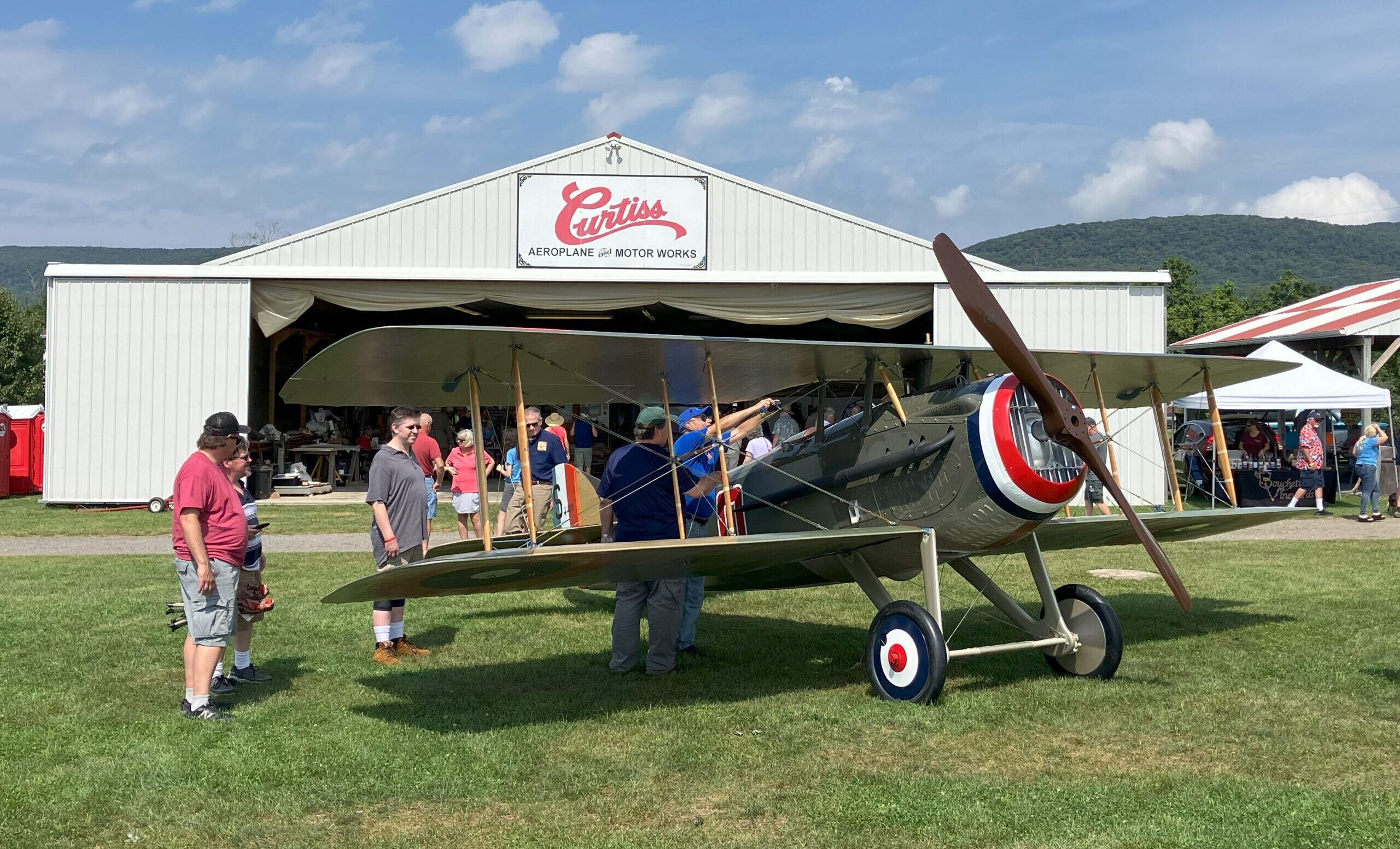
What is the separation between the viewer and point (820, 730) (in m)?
5.79

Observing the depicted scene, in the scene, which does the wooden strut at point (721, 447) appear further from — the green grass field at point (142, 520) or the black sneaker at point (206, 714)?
the green grass field at point (142, 520)

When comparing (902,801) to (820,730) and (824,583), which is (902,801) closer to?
(820,730)

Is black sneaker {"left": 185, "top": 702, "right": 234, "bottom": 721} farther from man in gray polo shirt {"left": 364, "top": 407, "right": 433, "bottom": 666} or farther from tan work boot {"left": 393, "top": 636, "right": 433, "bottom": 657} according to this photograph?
tan work boot {"left": 393, "top": 636, "right": 433, "bottom": 657}

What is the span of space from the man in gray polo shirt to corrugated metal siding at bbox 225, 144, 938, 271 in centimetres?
1280

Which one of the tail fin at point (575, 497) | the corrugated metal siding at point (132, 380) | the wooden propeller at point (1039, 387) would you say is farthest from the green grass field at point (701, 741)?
the corrugated metal siding at point (132, 380)

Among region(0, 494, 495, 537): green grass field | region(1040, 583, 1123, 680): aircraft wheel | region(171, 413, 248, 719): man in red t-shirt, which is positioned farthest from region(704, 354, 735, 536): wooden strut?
region(0, 494, 495, 537): green grass field

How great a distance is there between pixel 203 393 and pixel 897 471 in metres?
15.7

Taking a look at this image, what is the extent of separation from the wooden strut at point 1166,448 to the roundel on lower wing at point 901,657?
2.57 m

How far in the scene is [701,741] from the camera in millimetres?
5613

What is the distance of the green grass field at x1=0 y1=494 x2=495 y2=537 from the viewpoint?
52.0 feet

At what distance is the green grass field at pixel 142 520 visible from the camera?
1584 cm

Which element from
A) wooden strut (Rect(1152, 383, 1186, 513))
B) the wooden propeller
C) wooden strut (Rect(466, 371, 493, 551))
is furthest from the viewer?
wooden strut (Rect(1152, 383, 1186, 513))

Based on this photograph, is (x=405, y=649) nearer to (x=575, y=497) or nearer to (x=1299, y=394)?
(x=575, y=497)

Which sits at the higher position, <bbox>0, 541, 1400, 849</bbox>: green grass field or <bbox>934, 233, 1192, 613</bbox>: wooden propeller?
<bbox>934, 233, 1192, 613</bbox>: wooden propeller
